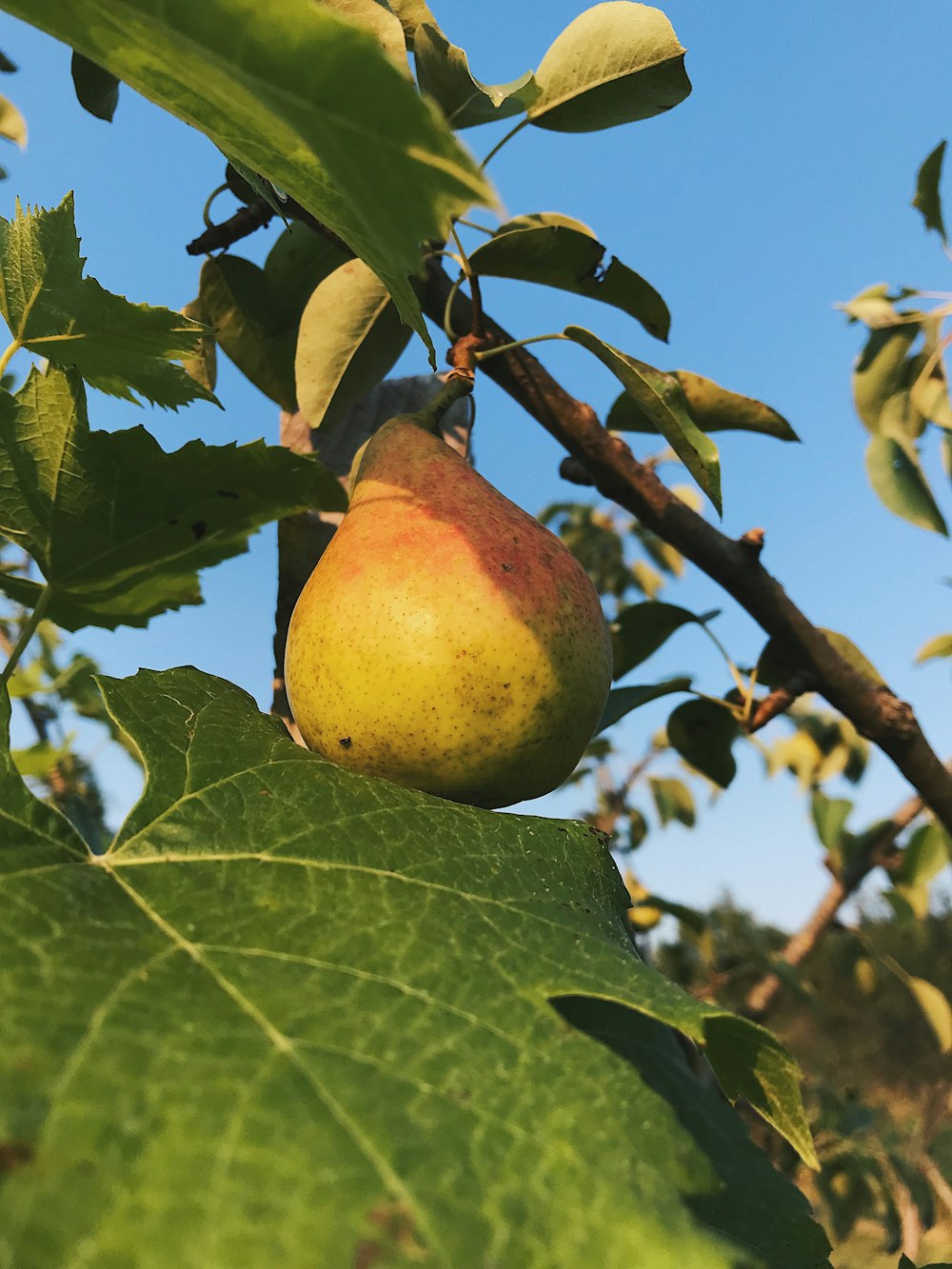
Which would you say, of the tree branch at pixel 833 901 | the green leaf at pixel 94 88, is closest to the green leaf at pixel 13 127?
the green leaf at pixel 94 88

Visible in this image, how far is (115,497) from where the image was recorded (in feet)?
2.56

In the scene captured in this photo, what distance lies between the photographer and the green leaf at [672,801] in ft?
11.8

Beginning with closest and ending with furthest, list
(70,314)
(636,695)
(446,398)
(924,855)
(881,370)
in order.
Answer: (70,314)
(446,398)
(636,695)
(881,370)
(924,855)

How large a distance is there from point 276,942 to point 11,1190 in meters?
0.13

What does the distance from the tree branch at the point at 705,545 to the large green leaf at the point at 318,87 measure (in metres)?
0.61

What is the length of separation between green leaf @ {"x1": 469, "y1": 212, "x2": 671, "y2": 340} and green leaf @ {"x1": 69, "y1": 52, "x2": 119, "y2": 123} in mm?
460

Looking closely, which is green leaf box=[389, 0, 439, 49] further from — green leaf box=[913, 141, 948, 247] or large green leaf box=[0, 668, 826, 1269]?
green leaf box=[913, 141, 948, 247]

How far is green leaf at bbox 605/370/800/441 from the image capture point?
1118 millimetres

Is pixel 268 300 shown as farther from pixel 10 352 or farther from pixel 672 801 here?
pixel 672 801

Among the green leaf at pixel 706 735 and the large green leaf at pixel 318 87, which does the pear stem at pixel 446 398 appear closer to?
the large green leaf at pixel 318 87

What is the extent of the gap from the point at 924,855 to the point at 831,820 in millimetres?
228

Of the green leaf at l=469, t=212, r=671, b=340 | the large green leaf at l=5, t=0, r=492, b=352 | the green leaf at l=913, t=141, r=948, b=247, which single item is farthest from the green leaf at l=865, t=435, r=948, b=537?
the large green leaf at l=5, t=0, r=492, b=352

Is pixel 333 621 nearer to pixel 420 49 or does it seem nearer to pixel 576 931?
pixel 576 931

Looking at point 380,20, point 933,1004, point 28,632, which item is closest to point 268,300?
point 380,20
